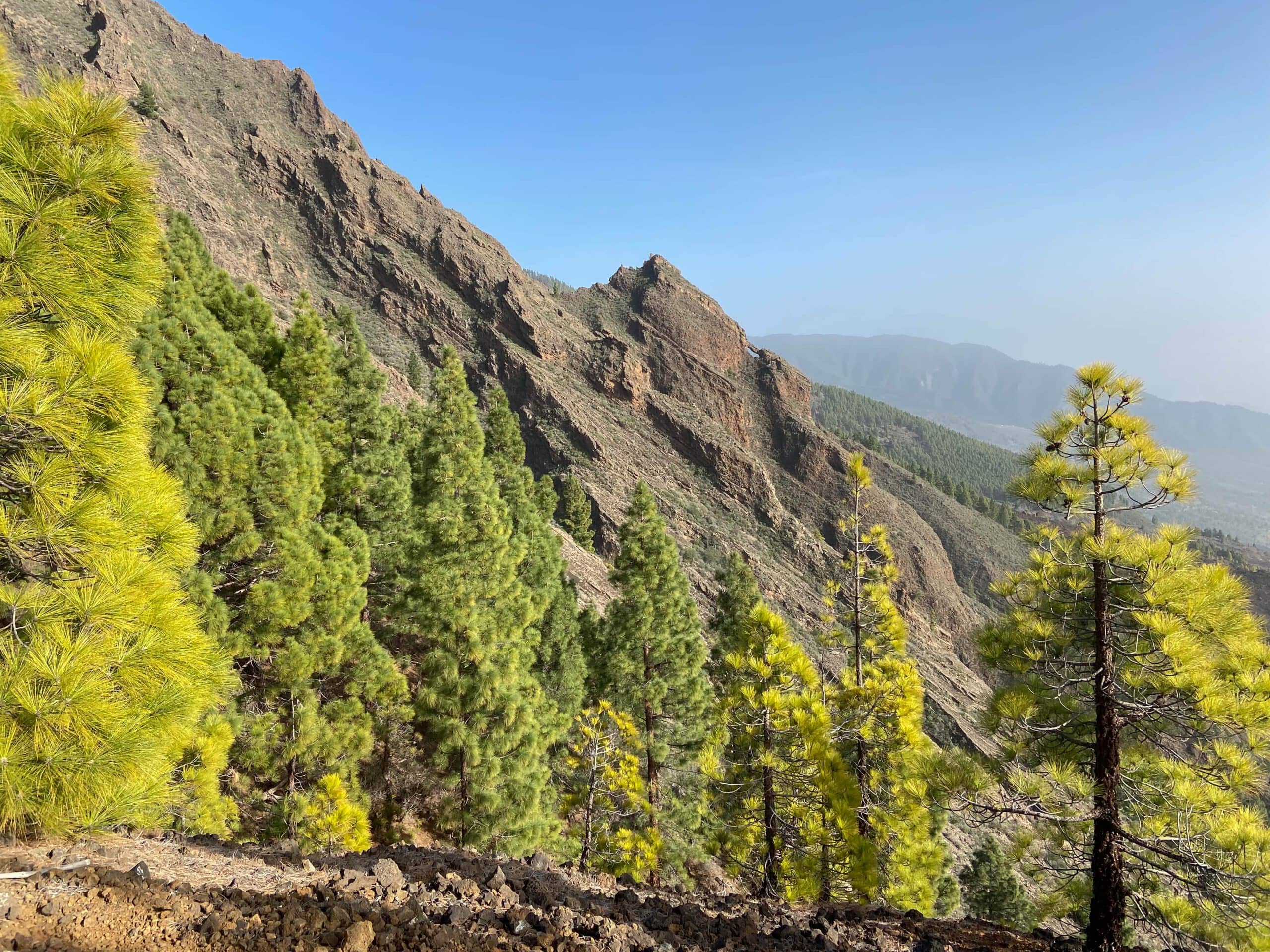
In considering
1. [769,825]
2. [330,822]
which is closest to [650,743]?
[769,825]

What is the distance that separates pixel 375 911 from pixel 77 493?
3.58 metres

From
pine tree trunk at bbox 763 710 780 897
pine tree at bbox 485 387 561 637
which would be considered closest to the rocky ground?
pine tree trunk at bbox 763 710 780 897

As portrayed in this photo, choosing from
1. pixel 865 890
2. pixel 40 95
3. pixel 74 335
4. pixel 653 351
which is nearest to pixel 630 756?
pixel 865 890

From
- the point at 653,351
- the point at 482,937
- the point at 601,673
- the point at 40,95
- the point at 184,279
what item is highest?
the point at 653,351

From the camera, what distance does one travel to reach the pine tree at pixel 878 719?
1030cm

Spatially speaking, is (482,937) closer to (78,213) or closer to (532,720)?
(78,213)

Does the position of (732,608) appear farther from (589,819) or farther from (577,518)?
(577,518)

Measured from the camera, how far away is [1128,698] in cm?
641

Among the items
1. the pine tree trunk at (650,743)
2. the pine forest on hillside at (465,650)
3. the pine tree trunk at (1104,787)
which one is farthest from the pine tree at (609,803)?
the pine tree trunk at (1104,787)

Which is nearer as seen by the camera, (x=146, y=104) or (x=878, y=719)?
(x=878, y=719)

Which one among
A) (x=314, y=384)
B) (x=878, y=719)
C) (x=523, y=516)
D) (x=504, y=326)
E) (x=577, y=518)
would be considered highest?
(x=504, y=326)

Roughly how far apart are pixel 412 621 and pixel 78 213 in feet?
32.6

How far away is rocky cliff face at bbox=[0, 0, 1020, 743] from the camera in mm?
53906

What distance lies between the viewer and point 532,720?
41.9 feet
